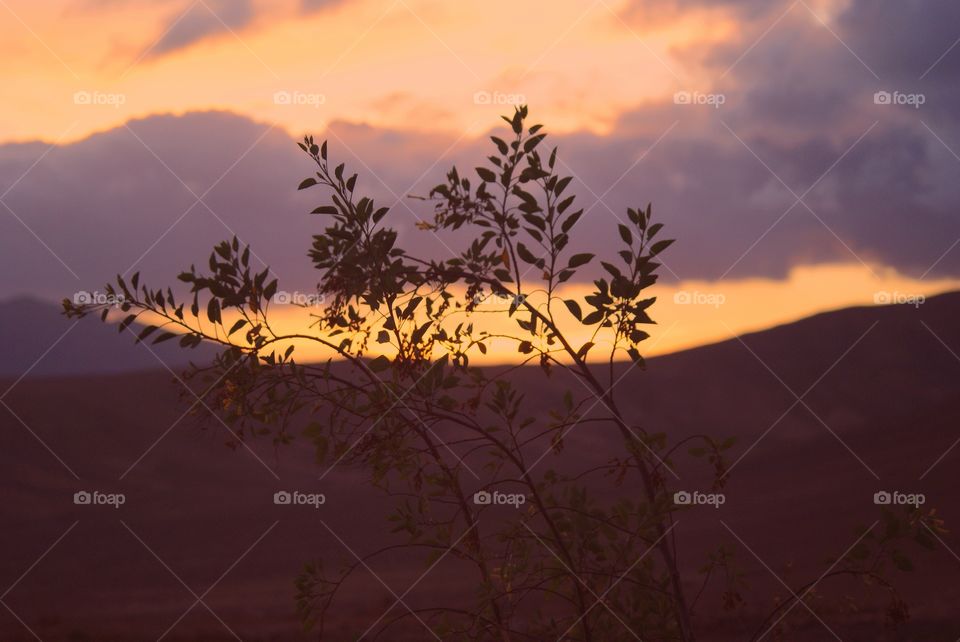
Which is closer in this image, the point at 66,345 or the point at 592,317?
the point at 592,317

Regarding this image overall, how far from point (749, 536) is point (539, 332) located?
31.5 metres

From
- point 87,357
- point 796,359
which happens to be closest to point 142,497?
point 796,359

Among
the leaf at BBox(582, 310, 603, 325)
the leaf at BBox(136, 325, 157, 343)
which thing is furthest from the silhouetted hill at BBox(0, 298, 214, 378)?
the leaf at BBox(582, 310, 603, 325)

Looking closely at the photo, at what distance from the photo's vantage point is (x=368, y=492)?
1686 inches

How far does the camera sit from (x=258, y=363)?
3.17 meters

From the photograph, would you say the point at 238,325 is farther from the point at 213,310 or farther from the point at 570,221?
the point at 570,221

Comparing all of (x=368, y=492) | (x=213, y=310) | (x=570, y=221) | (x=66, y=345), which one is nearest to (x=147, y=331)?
(x=213, y=310)

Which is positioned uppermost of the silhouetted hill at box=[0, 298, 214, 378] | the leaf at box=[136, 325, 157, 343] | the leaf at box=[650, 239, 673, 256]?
the silhouetted hill at box=[0, 298, 214, 378]

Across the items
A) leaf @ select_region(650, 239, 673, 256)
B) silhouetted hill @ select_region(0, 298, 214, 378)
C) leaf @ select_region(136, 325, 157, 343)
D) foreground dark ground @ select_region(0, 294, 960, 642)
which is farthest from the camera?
silhouetted hill @ select_region(0, 298, 214, 378)

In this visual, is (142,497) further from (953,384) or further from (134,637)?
(953,384)

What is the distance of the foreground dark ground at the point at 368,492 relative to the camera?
69.6 ft

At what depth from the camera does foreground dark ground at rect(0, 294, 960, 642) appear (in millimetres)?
21203

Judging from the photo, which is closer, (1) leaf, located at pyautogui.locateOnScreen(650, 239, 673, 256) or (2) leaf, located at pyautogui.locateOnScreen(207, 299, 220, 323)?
(1) leaf, located at pyautogui.locateOnScreen(650, 239, 673, 256)

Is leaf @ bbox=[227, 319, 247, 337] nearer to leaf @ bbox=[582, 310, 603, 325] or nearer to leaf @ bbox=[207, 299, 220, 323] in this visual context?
leaf @ bbox=[207, 299, 220, 323]
